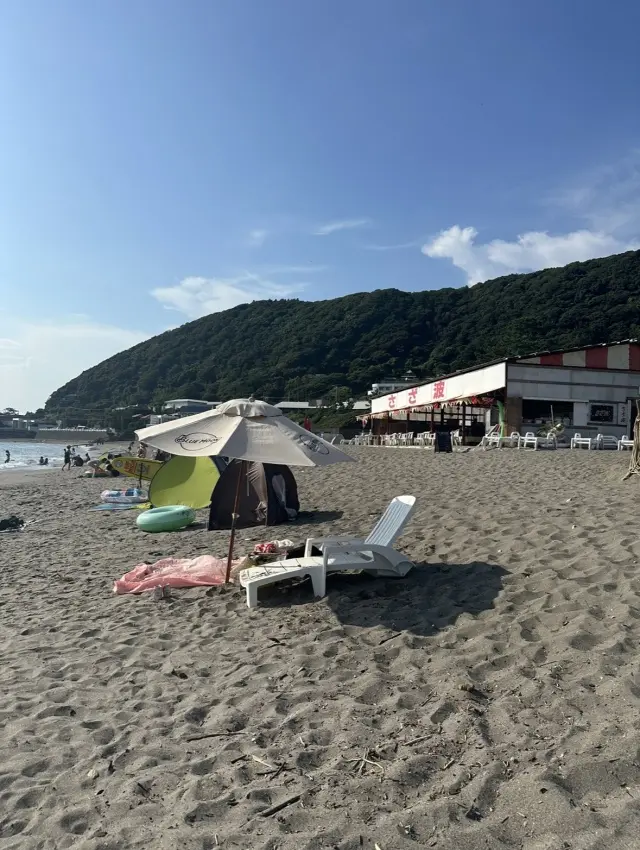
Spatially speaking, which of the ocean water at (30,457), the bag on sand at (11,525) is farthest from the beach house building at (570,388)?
the ocean water at (30,457)

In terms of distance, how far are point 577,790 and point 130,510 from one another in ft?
37.1

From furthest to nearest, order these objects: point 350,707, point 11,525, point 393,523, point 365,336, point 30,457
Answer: point 365,336 → point 30,457 → point 11,525 → point 393,523 → point 350,707

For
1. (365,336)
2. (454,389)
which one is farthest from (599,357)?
(365,336)

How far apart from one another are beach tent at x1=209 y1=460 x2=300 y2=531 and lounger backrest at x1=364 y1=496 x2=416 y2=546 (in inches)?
132

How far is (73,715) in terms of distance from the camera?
3.50 m

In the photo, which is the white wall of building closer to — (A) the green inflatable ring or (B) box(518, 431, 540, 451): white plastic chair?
(B) box(518, 431, 540, 451): white plastic chair

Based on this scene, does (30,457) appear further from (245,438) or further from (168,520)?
(245,438)

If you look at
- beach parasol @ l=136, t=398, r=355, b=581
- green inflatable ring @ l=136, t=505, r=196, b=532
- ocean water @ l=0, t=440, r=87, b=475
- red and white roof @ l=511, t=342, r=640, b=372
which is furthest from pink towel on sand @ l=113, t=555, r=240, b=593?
ocean water @ l=0, t=440, r=87, b=475

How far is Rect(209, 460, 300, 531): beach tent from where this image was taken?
30.4ft

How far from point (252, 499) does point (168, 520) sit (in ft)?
4.35

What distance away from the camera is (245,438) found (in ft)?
16.9

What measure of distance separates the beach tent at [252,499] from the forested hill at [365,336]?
58044 mm

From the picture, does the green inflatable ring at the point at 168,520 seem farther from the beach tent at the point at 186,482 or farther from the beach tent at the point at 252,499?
the beach tent at the point at 186,482

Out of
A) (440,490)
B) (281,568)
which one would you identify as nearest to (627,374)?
(440,490)
